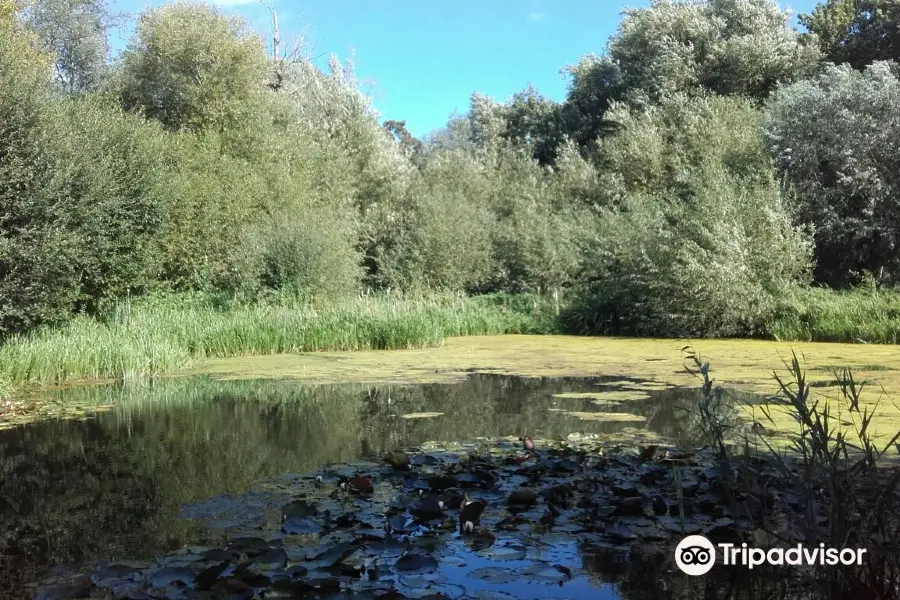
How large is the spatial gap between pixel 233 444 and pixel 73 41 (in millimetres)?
25940

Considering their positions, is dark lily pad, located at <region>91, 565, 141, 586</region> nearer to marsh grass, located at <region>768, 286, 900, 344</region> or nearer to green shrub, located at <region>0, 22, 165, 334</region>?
green shrub, located at <region>0, 22, 165, 334</region>

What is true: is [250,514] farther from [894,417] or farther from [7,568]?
[894,417]

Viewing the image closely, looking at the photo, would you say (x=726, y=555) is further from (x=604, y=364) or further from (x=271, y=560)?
(x=604, y=364)

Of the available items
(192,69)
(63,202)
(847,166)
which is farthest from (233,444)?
(192,69)

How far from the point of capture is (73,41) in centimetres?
2661

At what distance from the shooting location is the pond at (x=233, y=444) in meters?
3.31

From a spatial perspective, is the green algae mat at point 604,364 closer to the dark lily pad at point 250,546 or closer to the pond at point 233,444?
the pond at point 233,444

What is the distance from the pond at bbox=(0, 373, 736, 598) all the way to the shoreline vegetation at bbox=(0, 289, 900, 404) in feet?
2.96

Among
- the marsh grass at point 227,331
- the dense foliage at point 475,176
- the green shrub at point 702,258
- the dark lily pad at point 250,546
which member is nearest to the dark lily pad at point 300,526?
the dark lily pad at point 250,546

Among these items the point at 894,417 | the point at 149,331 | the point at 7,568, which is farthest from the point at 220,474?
the point at 149,331

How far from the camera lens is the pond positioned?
10.9 feet

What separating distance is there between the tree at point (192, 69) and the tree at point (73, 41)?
5.72 meters

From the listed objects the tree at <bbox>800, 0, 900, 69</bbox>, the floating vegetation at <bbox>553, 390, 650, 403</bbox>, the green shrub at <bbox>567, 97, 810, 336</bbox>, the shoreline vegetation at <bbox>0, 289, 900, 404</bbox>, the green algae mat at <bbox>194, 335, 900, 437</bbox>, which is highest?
the tree at <bbox>800, 0, 900, 69</bbox>

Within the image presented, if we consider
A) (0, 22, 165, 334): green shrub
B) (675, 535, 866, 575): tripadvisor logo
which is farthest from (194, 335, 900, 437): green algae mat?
(675, 535, 866, 575): tripadvisor logo
